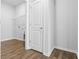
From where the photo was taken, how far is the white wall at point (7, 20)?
408 cm

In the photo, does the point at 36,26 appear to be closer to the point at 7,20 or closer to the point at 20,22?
the point at 20,22

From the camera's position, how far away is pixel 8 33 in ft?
14.5

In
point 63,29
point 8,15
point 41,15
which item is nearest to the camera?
point 41,15

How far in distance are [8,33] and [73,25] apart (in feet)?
13.7

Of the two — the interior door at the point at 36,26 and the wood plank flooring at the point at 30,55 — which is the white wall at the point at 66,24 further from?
the interior door at the point at 36,26

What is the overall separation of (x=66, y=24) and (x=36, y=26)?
1225 millimetres

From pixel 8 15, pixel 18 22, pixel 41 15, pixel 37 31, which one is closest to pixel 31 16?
pixel 41 15

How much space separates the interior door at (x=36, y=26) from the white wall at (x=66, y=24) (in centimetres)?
86

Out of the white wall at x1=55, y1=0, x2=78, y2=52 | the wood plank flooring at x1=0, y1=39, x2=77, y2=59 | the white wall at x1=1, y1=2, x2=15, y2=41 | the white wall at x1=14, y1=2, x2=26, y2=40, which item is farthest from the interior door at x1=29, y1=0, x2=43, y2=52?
the white wall at x1=1, y1=2, x2=15, y2=41

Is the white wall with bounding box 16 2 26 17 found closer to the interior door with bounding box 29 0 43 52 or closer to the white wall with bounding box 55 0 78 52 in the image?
the interior door with bounding box 29 0 43 52

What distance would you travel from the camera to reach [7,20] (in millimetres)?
4324

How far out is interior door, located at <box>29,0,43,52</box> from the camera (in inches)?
89.5

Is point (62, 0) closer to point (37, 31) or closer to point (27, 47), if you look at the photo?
point (37, 31)

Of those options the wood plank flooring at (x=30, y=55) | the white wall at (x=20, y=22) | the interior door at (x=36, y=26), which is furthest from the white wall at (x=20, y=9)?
the wood plank flooring at (x=30, y=55)
